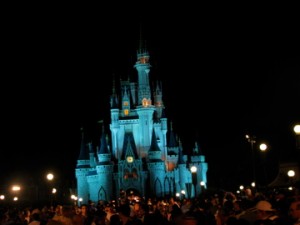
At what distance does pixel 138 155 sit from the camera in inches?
3691

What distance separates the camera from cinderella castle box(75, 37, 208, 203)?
297ft

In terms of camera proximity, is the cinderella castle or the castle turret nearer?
the cinderella castle

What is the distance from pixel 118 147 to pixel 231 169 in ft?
75.7

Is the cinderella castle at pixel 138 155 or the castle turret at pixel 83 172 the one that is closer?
the cinderella castle at pixel 138 155

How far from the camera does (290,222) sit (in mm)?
9250

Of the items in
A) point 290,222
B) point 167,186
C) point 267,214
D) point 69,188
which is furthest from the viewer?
point 69,188

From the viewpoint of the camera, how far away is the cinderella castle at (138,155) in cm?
9044

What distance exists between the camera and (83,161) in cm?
9712

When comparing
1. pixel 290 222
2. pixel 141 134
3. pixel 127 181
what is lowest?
pixel 290 222

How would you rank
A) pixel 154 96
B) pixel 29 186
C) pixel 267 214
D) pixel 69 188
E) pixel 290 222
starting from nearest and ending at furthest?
pixel 290 222 → pixel 267 214 → pixel 29 186 → pixel 154 96 → pixel 69 188

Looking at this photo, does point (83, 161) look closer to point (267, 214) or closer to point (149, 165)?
point (149, 165)

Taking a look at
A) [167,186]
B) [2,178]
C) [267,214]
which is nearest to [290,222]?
[267,214]

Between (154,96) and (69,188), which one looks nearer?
(154,96)

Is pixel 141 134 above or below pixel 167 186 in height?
above
